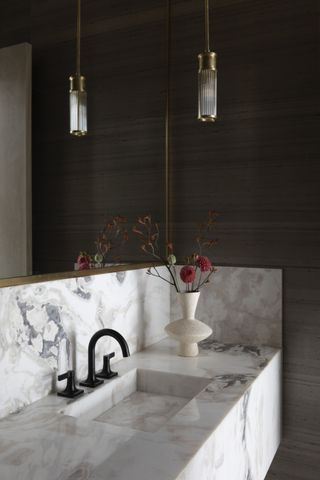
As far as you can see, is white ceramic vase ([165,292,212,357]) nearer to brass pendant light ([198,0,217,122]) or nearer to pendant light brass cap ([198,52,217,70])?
brass pendant light ([198,0,217,122])

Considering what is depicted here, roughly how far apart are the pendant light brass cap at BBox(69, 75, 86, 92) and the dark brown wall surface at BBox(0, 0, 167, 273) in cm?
2

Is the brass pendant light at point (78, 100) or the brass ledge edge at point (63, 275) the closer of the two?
the brass ledge edge at point (63, 275)

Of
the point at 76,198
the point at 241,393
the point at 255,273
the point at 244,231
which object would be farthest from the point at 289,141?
the point at 241,393

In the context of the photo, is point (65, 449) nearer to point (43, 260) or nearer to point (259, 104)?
point (43, 260)

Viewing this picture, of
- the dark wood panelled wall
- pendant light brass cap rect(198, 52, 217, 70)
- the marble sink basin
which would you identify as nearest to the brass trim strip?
the dark wood panelled wall

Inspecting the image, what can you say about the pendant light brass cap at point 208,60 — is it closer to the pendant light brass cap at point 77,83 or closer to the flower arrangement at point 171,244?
the pendant light brass cap at point 77,83

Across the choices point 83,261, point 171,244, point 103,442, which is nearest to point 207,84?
point 171,244

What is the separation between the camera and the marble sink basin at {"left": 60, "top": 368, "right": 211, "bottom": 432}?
1291 mm

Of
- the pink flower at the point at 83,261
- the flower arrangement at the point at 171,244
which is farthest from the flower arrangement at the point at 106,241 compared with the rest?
the flower arrangement at the point at 171,244

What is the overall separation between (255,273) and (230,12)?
1150 millimetres

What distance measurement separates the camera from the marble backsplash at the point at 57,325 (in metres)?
1.15

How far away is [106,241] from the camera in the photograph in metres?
1.70

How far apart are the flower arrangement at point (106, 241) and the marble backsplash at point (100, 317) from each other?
0.06m

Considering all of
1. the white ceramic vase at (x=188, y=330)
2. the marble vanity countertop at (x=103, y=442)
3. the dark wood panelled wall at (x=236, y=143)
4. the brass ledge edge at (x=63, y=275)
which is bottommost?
the marble vanity countertop at (x=103, y=442)
